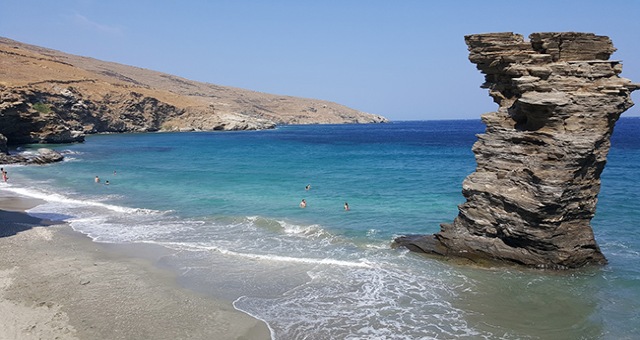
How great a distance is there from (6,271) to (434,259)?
14.4 m

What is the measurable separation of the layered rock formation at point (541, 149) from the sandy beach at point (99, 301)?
8.63 metres

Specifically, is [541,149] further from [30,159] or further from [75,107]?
[75,107]

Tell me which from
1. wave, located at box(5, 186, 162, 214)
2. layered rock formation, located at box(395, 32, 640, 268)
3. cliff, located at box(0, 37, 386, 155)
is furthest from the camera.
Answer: cliff, located at box(0, 37, 386, 155)

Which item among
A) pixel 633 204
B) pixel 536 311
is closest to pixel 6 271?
pixel 536 311

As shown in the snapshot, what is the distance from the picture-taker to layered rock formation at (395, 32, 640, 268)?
1396cm

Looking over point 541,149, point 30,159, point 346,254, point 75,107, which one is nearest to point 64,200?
point 346,254

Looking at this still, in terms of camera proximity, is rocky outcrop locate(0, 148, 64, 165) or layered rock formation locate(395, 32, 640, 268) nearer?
layered rock formation locate(395, 32, 640, 268)

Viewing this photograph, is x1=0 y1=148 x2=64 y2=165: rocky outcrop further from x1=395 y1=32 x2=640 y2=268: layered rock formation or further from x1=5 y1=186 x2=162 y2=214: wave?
x1=395 y1=32 x2=640 y2=268: layered rock formation

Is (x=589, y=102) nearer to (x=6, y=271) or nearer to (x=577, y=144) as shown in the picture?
(x=577, y=144)

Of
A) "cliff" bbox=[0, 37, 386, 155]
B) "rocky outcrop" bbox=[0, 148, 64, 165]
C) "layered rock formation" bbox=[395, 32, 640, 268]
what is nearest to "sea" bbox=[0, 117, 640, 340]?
"layered rock formation" bbox=[395, 32, 640, 268]

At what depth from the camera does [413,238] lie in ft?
58.1

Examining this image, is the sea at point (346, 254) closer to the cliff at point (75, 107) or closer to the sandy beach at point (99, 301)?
the sandy beach at point (99, 301)

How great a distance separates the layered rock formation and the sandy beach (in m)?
8.63

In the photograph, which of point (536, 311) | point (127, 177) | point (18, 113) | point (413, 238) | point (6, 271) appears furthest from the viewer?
point (18, 113)
